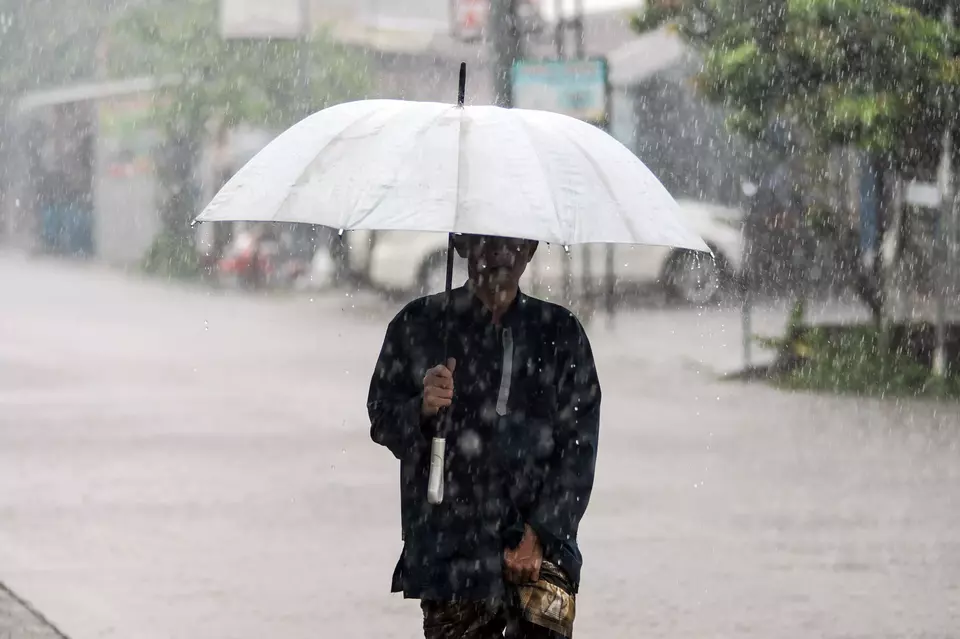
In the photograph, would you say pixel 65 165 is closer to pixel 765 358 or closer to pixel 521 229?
pixel 765 358

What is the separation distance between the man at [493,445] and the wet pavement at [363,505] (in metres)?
2.55

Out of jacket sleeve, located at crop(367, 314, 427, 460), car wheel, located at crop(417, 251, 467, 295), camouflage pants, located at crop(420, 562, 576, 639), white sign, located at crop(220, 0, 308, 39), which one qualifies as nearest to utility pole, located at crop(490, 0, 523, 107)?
car wheel, located at crop(417, 251, 467, 295)

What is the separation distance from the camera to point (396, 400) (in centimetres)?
375

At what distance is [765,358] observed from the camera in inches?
642

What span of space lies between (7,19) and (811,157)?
32085 mm

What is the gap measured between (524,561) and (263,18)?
89.5 ft

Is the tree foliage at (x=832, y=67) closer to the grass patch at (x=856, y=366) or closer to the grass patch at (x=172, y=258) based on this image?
the grass patch at (x=856, y=366)

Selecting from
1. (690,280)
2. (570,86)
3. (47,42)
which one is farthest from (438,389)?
(47,42)

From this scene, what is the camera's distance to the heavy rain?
3.70m

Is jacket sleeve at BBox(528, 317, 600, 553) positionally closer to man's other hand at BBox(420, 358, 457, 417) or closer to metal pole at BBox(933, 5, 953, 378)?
man's other hand at BBox(420, 358, 457, 417)

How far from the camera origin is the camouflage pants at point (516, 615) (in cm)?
365

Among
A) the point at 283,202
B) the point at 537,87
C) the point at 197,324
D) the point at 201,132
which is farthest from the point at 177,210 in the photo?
the point at 283,202

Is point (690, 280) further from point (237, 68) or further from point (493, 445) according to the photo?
point (493, 445)

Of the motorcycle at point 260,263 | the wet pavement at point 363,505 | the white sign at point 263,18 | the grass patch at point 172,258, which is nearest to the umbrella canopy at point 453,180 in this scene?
the wet pavement at point 363,505
